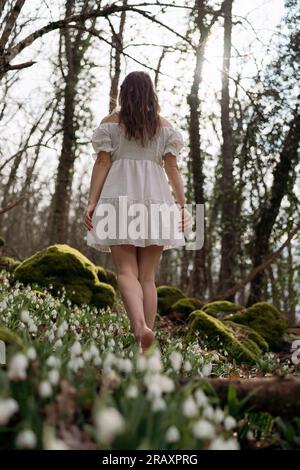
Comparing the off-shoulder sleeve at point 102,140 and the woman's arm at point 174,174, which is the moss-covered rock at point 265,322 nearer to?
the woman's arm at point 174,174

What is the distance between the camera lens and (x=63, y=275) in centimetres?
858

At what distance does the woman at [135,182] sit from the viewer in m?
4.31

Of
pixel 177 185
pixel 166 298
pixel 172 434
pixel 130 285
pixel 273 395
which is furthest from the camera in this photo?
pixel 166 298

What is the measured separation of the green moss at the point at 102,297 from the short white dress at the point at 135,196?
13.3ft

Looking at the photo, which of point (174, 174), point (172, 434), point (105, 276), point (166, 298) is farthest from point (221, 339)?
point (172, 434)

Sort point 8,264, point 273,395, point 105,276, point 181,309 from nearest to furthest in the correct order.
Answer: point 273,395
point 181,309
point 105,276
point 8,264

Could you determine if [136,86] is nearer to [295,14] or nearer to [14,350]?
[14,350]

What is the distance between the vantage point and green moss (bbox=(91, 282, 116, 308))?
8531 millimetres

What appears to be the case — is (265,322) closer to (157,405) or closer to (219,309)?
(219,309)

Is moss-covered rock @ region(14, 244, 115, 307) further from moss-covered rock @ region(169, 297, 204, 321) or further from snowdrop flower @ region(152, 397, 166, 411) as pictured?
snowdrop flower @ region(152, 397, 166, 411)

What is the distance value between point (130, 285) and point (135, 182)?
0.84m

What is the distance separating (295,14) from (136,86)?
10245 mm

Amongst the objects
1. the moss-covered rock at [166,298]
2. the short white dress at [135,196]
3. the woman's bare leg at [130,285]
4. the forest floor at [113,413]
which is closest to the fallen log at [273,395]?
the forest floor at [113,413]

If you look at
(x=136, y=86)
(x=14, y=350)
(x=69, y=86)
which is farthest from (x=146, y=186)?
(x=69, y=86)
